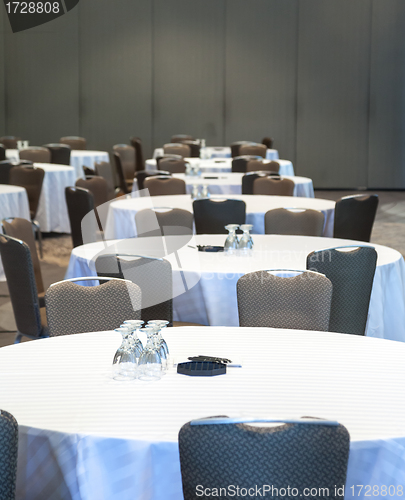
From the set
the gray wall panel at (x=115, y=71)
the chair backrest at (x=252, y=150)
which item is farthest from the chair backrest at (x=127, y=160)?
the gray wall panel at (x=115, y=71)

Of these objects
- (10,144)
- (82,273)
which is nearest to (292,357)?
(82,273)

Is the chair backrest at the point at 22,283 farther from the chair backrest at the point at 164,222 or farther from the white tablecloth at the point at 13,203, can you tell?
the white tablecloth at the point at 13,203

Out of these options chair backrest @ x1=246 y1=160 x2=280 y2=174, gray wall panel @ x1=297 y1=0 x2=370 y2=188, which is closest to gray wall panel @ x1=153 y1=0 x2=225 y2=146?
gray wall panel @ x1=297 y1=0 x2=370 y2=188

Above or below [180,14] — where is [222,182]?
below

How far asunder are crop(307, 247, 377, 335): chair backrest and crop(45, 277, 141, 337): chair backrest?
104 cm

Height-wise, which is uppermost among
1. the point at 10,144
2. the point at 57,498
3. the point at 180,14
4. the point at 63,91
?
the point at 180,14

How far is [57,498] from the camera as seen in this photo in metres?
2.02

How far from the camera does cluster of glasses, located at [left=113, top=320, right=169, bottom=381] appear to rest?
223cm

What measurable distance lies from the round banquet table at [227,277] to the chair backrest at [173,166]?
5.01 metres

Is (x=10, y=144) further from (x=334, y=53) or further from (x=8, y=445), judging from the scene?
(x=8, y=445)

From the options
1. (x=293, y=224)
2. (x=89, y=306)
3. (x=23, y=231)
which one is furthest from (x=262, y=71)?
(x=89, y=306)

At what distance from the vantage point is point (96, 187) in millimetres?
6801

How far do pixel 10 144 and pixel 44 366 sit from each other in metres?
11.3

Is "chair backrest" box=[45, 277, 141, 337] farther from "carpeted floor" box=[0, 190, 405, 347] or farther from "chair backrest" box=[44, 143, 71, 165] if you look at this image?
"chair backrest" box=[44, 143, 71, 165]
